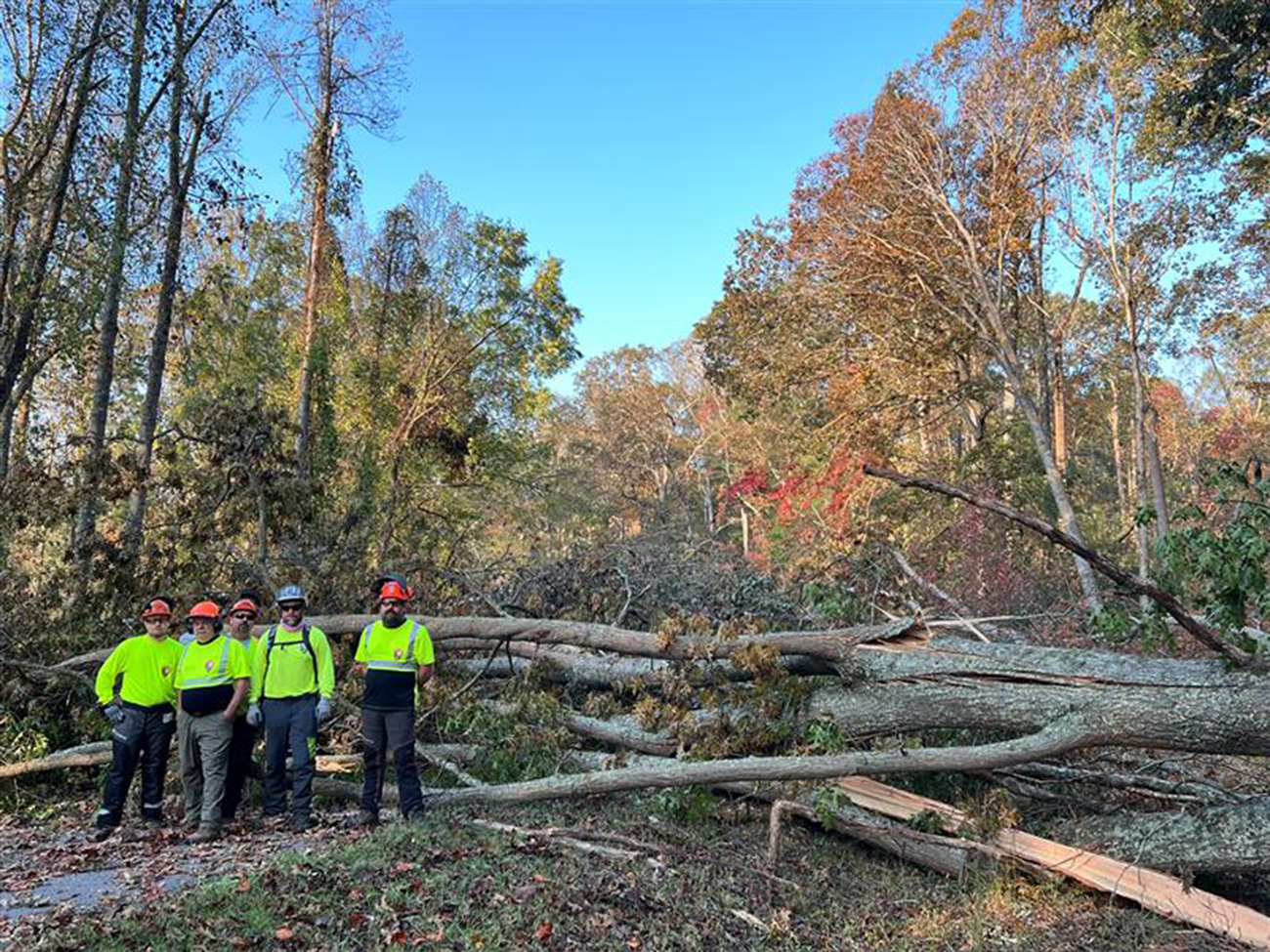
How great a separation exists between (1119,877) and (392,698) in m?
4.75

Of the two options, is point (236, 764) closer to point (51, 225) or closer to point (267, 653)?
point (267, 653)

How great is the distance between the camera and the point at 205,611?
19.4ft

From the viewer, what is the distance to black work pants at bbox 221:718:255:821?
6129 mm

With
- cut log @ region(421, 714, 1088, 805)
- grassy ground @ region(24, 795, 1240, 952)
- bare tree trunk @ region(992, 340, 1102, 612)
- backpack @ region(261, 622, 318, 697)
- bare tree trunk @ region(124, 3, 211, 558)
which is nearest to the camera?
grassy ground @ region(24, 795, 1240, 952)

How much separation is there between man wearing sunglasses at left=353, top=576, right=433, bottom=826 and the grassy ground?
1.35 ft

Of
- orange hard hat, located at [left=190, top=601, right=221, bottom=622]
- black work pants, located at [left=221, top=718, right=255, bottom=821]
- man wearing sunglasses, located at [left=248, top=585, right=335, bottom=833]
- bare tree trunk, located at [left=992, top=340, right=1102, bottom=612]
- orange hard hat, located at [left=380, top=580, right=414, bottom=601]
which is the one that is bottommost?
black work pants, located at [left=221, top=718, right=255, bottom=821]

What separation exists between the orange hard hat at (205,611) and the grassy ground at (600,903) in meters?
1.94

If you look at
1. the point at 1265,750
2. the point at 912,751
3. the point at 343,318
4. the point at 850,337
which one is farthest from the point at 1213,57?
the point at 343,318

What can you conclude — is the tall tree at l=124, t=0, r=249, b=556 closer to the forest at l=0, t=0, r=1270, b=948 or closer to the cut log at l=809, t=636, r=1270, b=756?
the forest at l=0, t=0, r=1270, b=948

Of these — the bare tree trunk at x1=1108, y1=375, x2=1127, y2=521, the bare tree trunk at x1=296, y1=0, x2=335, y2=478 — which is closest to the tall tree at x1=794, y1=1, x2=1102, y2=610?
the bare tree trunk at x1=296, y1=0, x2=335, y2=478

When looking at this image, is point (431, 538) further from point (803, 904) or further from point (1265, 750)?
point (1265, 750)

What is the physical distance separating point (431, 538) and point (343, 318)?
25.9 ft

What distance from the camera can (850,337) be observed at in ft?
57.5

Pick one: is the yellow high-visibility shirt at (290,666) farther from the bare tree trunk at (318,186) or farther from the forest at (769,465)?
the bare tree trunk at (318,186)
